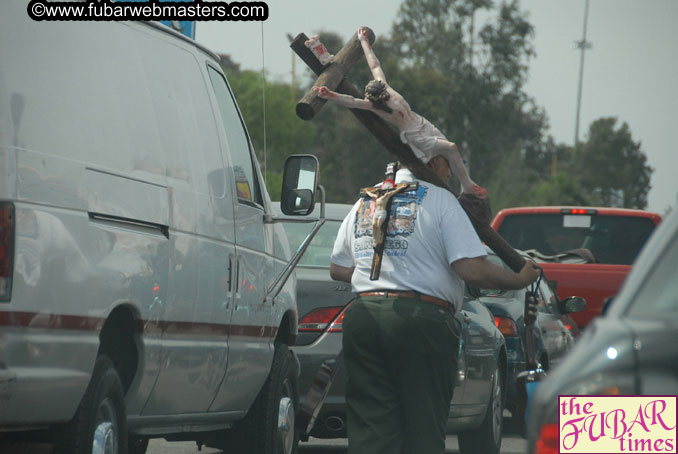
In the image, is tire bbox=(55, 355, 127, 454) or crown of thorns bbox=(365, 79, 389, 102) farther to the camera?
crown of thorns bbox=(365, 79, 389, 102)

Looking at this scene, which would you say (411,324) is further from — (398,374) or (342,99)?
(342,99)

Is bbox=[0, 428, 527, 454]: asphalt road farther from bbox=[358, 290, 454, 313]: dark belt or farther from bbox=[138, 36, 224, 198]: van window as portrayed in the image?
bbox=[358, 290, 454, 313]: dark belt

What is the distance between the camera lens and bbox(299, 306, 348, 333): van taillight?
28.0 ft

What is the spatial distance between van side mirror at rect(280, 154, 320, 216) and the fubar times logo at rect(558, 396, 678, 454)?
183 inches

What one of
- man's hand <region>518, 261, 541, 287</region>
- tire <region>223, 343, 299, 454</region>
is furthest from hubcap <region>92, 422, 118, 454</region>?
tire <region>223, 343, 299, 454</region>

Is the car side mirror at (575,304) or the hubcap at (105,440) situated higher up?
the car side mirror at (575,304)

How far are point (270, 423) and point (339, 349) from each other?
1.24 m

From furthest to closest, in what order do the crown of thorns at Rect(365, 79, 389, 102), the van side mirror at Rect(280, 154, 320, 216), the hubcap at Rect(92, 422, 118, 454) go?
the van side mirror at Rect(280, 154, 320, 216)
the crown of thorns at Rect(365, 79, 389, 102)
the hubcap at Rect(92, 422, 118, 454)

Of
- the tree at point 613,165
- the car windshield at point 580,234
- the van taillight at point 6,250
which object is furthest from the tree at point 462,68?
the van taillight at point 6,250

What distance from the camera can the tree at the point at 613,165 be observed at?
100625 millimetres

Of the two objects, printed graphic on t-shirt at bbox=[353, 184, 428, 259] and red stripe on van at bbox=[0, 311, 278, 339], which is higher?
printed graphic on t-shirt at bbox=[353, 184, 428, 259]

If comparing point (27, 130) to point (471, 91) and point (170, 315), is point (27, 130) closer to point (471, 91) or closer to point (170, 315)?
point (170, 315)

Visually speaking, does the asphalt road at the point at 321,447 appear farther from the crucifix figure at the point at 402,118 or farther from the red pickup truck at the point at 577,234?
the crucifix figure at the point at 402,118

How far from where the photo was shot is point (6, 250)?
162 inches
